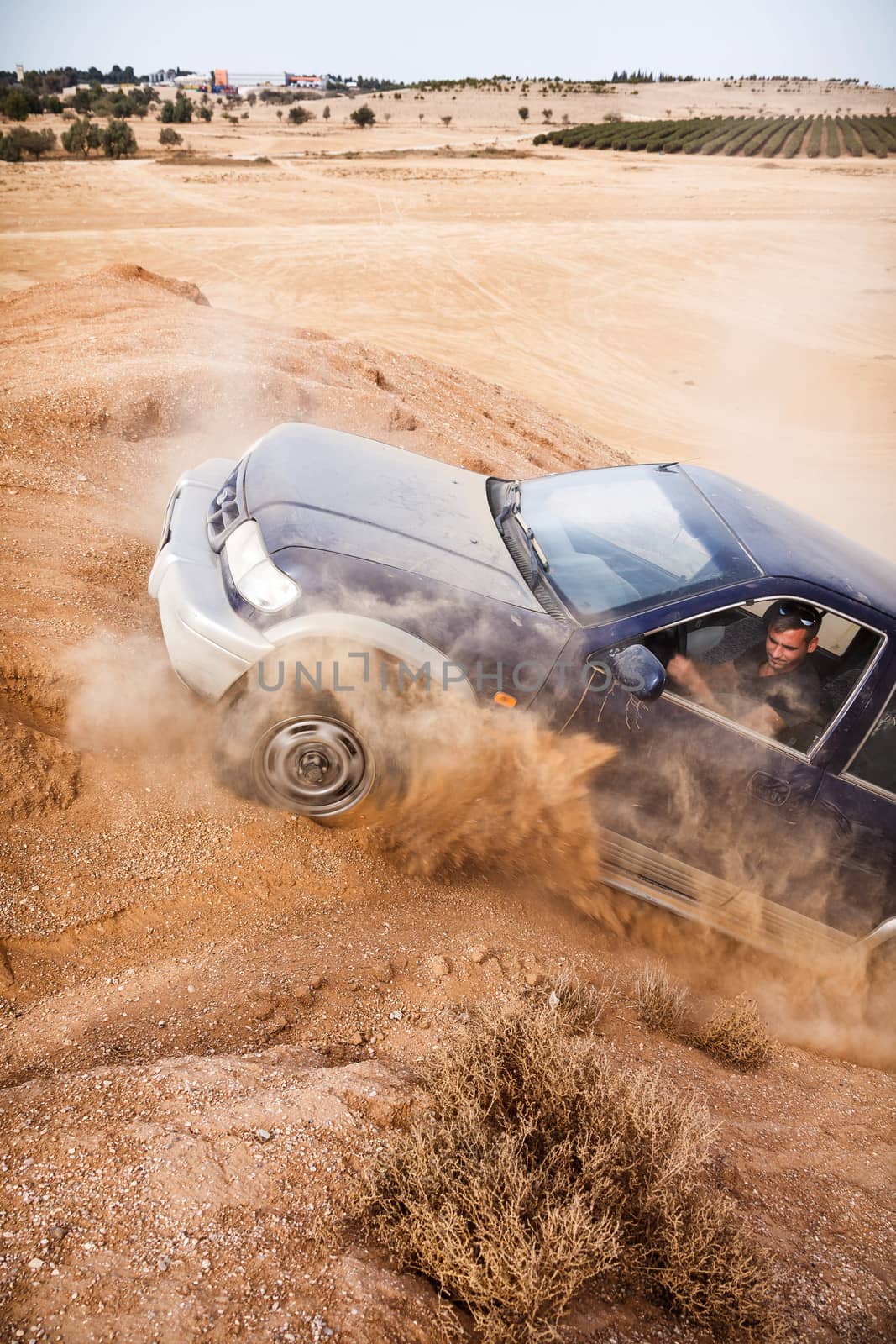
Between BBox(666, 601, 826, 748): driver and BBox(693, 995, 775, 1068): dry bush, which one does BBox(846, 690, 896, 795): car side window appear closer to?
BBox(666, 601, 826, 748): driver

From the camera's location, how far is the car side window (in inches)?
124

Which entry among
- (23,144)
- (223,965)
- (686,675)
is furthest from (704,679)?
(23,144)

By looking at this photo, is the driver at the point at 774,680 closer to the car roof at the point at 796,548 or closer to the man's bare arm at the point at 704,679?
the man's bare arm at the point at 704,679

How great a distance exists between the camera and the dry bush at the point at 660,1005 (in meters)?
3.20

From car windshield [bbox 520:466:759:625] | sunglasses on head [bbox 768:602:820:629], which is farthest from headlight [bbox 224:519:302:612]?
sunglasses on head [bbox 768:602:820:629]

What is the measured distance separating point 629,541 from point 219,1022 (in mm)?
2542

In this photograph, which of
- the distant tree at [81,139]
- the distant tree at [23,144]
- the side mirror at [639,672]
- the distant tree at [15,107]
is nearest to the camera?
the side mirror at [639,672]

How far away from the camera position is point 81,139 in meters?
30.2

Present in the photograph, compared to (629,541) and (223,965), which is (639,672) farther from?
(223,965)

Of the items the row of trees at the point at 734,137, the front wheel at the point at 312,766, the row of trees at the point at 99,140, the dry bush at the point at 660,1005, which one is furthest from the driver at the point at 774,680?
the row of trees at the point at 734,137

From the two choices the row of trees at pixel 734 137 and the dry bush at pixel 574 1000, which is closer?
the dry bush at pixel 574 1000

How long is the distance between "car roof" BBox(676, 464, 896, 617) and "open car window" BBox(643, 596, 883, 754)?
156mm

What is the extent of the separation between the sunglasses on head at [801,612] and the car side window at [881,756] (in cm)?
43

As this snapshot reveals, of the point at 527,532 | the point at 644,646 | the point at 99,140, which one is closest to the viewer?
the point at 644,646
